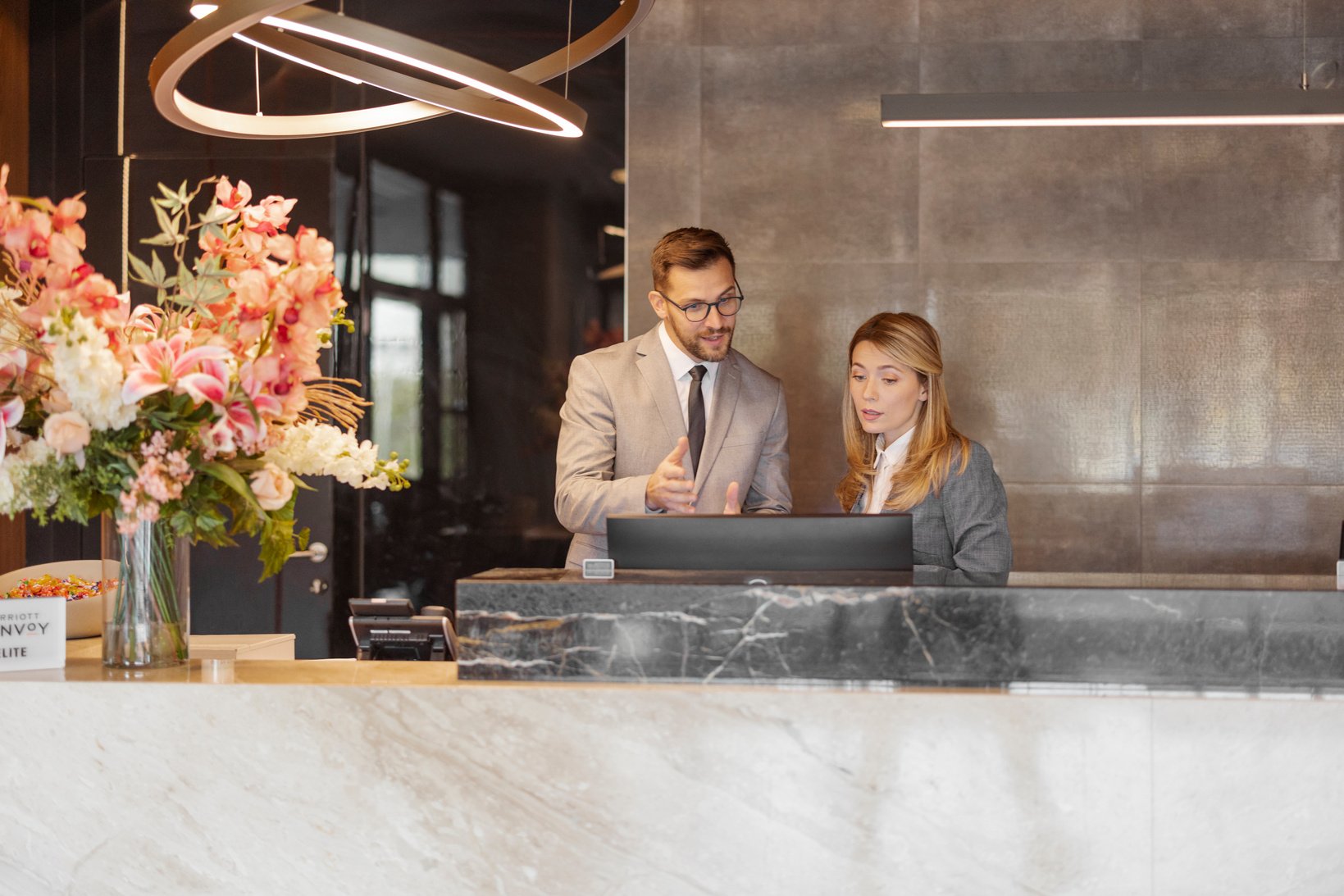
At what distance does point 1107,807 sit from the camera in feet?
5.48

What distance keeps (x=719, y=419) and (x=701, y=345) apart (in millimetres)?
247

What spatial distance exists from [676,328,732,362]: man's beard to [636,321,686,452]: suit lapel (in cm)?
11

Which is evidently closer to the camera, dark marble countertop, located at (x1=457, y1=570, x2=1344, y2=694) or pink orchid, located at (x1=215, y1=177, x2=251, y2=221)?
dark marble countertop, located at (x1=457, y1=570, x2=1344, y2=694)

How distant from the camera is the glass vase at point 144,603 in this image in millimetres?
1990

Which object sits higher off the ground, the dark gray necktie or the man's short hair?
the man's short hair

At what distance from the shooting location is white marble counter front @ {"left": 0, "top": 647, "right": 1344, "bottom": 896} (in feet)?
5.43

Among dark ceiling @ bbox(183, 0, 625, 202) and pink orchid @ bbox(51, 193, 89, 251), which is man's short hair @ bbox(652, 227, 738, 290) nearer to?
dark ceiling @ bbox(183, 0, 625, 202)

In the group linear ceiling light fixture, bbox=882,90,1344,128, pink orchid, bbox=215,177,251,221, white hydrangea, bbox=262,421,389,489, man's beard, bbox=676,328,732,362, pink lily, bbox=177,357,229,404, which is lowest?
white hydrangea, bbox=262,421,389,489

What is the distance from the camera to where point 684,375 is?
3.69 meters

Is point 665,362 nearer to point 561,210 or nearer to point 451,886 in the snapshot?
point 561,210

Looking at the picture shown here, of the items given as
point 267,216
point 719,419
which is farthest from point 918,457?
point 267,216

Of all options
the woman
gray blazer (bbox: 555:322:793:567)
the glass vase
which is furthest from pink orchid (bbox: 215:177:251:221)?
gray blazer (bbox: 555:322:793:567)

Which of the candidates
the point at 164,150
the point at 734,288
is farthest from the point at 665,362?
the point at 164,150

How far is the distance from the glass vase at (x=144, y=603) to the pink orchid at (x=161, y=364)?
31cm
